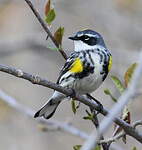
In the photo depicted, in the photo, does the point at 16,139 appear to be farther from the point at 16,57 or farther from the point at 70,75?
the point at 70,75

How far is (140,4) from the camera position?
22.7 ft

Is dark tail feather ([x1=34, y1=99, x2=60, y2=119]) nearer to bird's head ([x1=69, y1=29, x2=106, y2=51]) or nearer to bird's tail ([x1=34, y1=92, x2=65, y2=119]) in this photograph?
bird's tail ([x1=34, y1=92, x2=65, y2=119])

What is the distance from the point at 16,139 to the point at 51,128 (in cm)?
350

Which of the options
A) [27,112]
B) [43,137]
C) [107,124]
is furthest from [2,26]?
[107,124]

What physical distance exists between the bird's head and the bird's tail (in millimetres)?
420

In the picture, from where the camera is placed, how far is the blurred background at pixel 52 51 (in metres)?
6.71

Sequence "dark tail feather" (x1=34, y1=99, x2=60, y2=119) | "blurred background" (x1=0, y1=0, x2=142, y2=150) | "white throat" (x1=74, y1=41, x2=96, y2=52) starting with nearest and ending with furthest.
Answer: "dark tail feather" (x1=34, y1=99, x2=60, y2=119) → "white throat" (x1=74, y1=41, x2=96, y2=52) → "blurred background" (x1=0, y1=0, x2=142, y2=150)

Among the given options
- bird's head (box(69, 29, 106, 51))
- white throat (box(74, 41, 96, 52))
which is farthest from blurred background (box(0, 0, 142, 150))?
white throat (box(74, 41, 96, 52))

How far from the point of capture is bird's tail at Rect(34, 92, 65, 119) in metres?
4.04

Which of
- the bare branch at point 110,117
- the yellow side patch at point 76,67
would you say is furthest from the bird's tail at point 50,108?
the bare branch at point 110,117

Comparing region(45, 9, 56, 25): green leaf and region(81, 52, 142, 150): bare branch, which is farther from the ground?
region(45, 9, 56, 25): green leaf

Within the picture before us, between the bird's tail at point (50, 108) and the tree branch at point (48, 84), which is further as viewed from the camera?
the bird's tail at point (50, 108)

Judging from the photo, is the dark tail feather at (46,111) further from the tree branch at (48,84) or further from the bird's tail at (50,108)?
the tree branch at (48,84)

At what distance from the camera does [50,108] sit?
4.19 m
